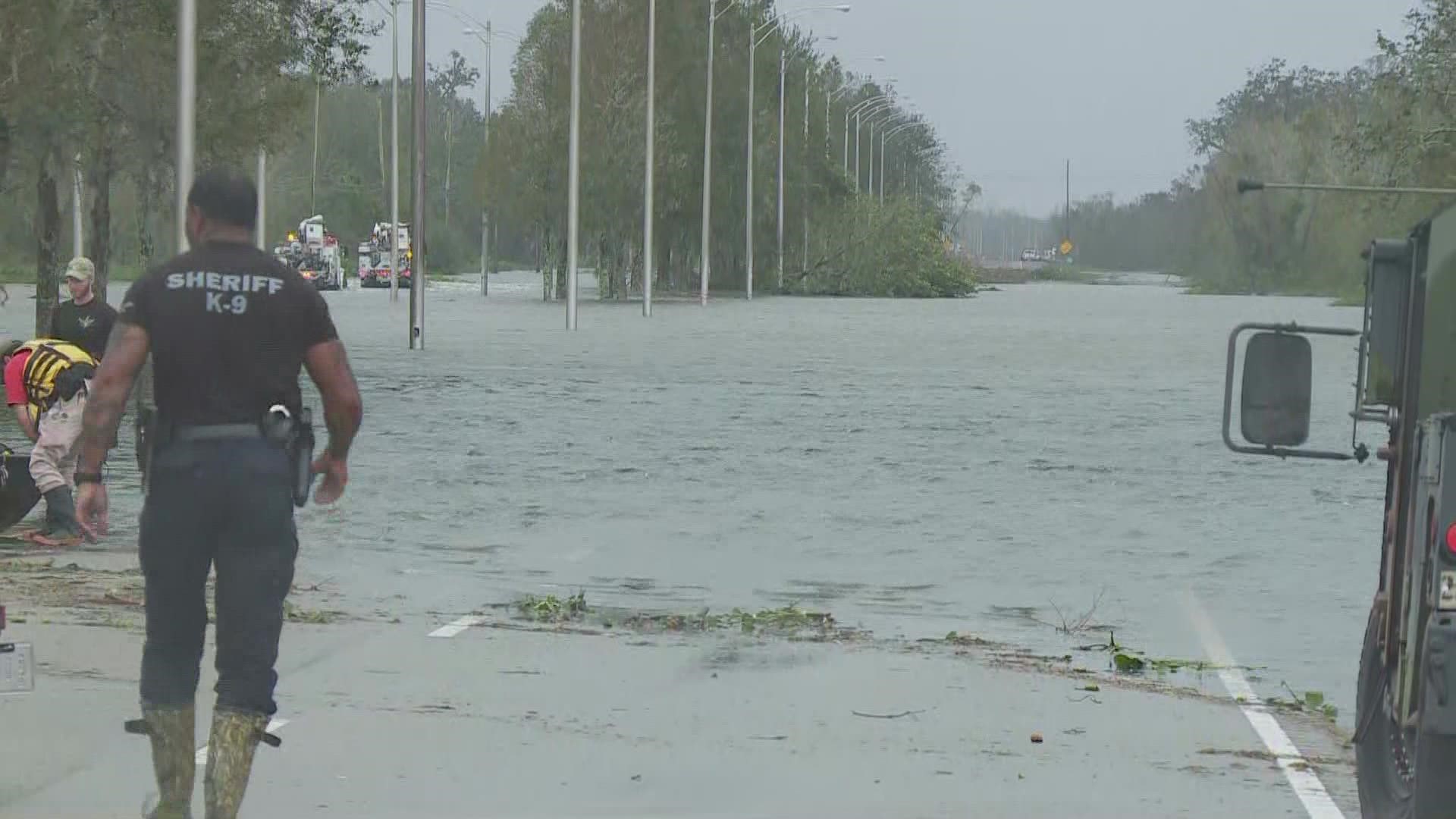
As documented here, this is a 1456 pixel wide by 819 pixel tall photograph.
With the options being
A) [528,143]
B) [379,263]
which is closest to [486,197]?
[528,143]

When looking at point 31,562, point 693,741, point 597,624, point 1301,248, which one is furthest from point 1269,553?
point 1301,248

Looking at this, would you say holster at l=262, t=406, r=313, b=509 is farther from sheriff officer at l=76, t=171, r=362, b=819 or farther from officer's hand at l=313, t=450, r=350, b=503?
officer's hand at l=313, t=450, r=350, b=503

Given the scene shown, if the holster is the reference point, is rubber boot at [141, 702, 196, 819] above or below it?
below

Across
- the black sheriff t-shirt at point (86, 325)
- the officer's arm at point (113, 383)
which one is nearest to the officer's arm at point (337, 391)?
the officer's arm at point (113, 383)

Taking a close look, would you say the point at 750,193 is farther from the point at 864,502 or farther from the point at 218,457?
the point at 218,457

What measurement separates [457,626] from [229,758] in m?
5.52

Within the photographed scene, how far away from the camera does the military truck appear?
6191 millimetres

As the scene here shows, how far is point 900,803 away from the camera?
28.2 ft

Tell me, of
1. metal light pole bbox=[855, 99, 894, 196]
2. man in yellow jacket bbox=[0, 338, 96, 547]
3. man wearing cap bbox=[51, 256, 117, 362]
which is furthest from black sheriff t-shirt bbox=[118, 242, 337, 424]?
metal light pole bbox=[855, 99, 894, 196]

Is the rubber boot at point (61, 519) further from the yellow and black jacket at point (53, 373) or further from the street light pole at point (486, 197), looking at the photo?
the street light pole at point (486, 197)

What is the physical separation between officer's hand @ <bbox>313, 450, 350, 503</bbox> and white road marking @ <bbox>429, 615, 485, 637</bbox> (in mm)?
4629

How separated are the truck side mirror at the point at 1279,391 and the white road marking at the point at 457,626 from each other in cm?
589

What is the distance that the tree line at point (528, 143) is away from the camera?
35.1m

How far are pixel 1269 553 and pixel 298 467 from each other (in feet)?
37.4
